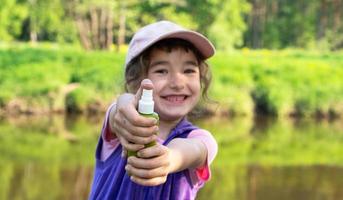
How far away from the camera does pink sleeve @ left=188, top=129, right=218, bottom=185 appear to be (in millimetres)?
1498

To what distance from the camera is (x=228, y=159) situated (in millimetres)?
8875

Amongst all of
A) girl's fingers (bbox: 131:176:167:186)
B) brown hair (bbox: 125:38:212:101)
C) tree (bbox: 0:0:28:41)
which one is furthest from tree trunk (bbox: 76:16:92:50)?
girl's fingers (bbox: 131:176:167:186)

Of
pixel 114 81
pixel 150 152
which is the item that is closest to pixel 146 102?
pixel 150 152

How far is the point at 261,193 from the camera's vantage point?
6.97m

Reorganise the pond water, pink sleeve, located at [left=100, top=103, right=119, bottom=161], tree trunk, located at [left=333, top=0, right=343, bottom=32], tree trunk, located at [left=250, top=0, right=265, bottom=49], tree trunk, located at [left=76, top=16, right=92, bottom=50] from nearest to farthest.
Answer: pink sleeve, located at [left=100, top=103, right=119, bottom=161]
the pond water
tree trunk, located at [left=76, top=16, right=92, bottom=50]
tree trunk, located at [left=333, top=0, right=343, bottom=32]
tree trunk, located at [left=250, top=0, right=265, bottom=49]

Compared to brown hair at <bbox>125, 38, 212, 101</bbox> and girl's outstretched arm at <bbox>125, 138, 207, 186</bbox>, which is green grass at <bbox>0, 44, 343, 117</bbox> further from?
girl's outstretched arm at <bbox>125, 138, 207, 186</bbox>

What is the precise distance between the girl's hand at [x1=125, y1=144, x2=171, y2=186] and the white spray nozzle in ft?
0.26

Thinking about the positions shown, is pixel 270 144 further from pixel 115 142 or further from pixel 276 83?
pixel 115 142

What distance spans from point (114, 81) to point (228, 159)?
3857 millimetres

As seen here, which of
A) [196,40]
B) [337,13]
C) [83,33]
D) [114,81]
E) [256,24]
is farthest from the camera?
[256,24]

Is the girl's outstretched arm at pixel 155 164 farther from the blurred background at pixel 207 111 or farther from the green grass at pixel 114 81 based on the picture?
the green grass at pixel 114 81

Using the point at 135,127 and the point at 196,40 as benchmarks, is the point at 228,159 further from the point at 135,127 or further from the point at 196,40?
the point at 135,127

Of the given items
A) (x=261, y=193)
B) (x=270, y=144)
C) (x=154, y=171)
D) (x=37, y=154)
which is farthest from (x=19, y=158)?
(x=154, y=171)

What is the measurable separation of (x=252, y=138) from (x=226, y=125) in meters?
1.30
